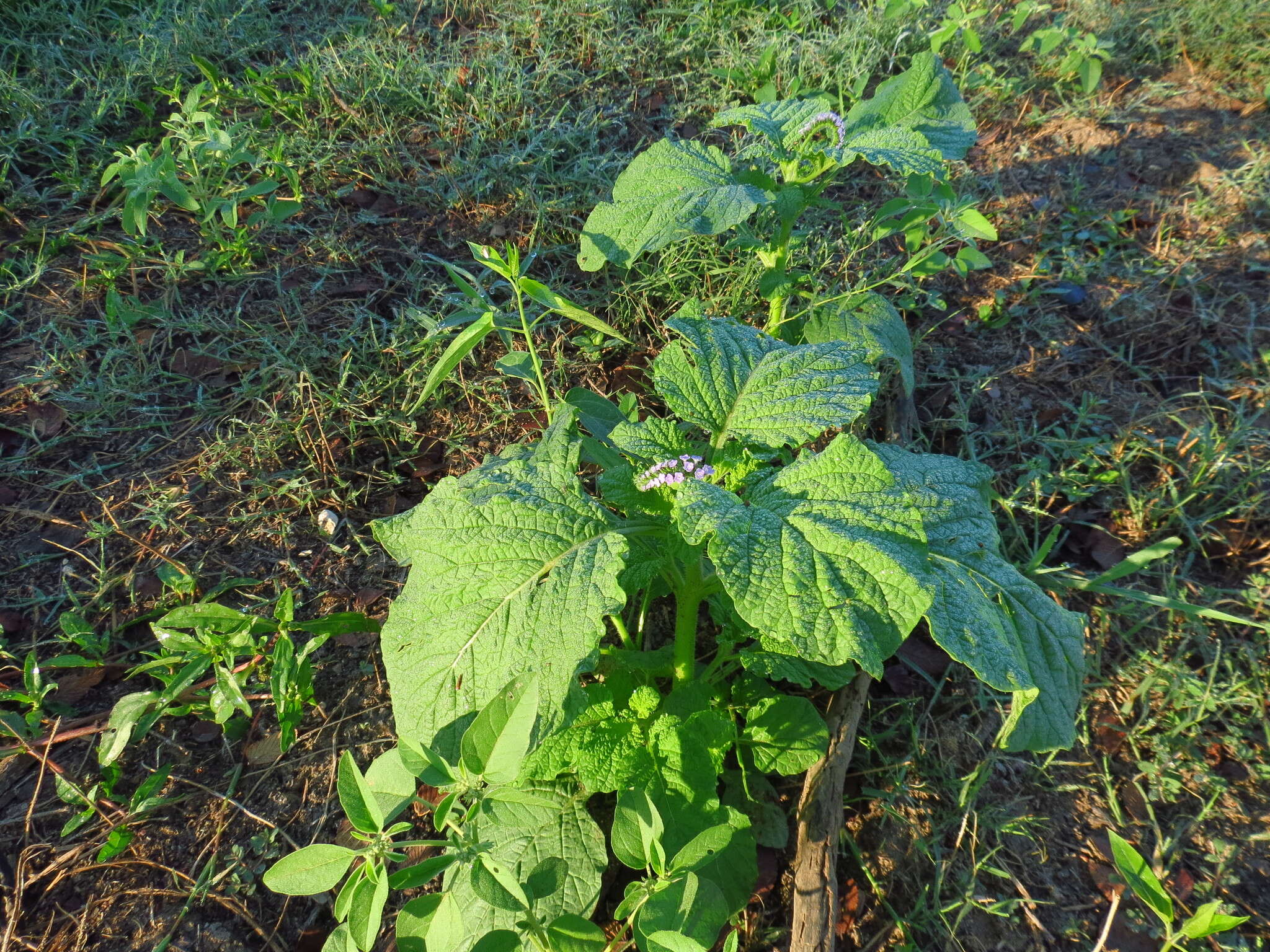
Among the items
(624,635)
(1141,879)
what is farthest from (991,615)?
(624,635)

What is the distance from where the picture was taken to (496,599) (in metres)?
1.38

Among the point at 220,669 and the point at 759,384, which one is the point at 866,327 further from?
the point at 220,669

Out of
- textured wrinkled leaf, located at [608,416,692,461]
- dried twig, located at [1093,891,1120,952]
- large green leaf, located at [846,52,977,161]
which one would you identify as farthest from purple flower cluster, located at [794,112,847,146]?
dried twig, located at [1093,891,1120,952]

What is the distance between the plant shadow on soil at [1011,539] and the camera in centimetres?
166

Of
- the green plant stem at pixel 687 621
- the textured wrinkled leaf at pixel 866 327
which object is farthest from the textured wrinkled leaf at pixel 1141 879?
the textured wrinkled leaf at pixel 866 327

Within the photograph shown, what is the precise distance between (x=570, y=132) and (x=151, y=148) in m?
1.73

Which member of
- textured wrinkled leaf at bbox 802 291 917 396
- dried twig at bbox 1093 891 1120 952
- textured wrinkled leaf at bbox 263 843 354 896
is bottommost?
dried twig at bbox 1093 891 1120 952

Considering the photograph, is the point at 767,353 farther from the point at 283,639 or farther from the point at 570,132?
the point at 570,132

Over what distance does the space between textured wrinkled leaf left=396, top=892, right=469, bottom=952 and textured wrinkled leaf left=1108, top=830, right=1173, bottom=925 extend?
1141mm

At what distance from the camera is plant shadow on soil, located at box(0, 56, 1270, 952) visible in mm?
1659

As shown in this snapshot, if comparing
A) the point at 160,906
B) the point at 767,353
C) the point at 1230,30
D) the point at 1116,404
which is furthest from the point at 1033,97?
the point at 160,906

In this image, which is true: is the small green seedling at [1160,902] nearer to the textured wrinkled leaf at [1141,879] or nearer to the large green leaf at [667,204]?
the textured wrinkled leaf at [1141,879]

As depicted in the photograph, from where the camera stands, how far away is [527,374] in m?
1.98

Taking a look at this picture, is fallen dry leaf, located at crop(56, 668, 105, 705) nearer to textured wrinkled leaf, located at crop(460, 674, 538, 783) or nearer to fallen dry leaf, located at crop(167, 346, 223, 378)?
fallen dry leaf, located at crop(167, 346, 223, 378)
